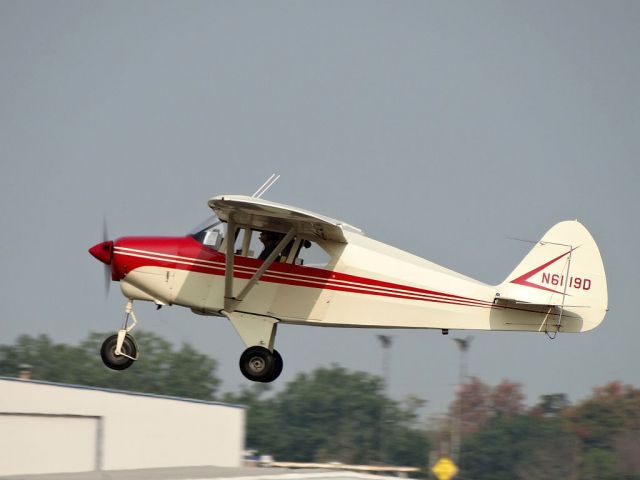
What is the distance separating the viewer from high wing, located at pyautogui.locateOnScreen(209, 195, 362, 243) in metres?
14.9

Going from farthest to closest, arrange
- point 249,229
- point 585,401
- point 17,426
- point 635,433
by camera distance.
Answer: point 585,401 → point 635,433 → point 17,426 → point 249,229

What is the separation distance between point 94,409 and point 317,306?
1118 cm

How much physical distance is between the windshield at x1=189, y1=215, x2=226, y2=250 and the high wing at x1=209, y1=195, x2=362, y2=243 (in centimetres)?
23

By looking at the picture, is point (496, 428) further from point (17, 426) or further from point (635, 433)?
point (17, 426)

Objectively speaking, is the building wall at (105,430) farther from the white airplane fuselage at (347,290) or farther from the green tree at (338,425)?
the green tree at (338,425)

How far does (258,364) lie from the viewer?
1619 cm

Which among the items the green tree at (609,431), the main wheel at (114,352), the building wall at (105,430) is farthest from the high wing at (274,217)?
the green tree at (609,431)

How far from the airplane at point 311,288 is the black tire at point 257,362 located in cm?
1

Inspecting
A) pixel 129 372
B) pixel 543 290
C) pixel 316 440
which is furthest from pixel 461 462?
pixel 543 290

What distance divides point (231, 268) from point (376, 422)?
53239mm

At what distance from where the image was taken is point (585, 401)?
240 feet

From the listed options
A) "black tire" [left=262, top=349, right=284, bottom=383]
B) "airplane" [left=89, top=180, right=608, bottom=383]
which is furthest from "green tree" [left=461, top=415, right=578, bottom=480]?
"black tire" [left=262, top=349, right=284, bottom=383]

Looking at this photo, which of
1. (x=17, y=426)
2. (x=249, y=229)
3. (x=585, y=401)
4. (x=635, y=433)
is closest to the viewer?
(x=249, y=229)

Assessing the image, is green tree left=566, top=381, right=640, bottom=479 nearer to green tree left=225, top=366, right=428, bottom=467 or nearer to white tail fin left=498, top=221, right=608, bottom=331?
green tree left=225, top=366, right=428, bottom=467
